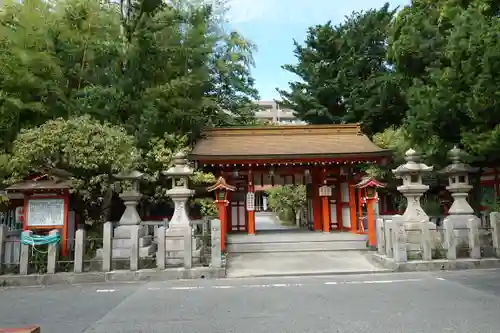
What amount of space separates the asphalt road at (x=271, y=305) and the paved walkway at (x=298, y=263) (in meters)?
0.84

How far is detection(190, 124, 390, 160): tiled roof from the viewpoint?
1576cm

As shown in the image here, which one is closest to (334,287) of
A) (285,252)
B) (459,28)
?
(285,252)

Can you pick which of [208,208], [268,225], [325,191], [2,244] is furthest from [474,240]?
[268,225]

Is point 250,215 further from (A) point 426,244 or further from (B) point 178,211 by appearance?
(A) point 426,244

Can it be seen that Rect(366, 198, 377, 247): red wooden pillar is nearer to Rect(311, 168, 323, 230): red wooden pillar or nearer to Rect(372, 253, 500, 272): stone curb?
Rect(372, 253, 500, 272): stone curb

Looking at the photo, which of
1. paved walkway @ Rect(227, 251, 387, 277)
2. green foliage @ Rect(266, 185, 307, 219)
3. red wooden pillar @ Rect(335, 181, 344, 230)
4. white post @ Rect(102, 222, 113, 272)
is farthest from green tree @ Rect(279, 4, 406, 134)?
white post @ Rect(102, 222, 113, 272)

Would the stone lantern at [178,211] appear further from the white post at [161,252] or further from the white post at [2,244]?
the white post at [2,244]

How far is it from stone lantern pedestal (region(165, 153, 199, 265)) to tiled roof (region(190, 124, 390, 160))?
10.2 ft

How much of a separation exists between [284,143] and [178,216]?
7.87 m

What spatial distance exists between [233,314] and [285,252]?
752cm

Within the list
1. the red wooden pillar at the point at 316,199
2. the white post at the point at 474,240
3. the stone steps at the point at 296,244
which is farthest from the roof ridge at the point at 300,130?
the white post at the point at 474,240

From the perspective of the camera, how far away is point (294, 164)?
16.3 m

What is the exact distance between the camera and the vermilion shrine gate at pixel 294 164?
51.9ft

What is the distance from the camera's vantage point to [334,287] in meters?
8.12
